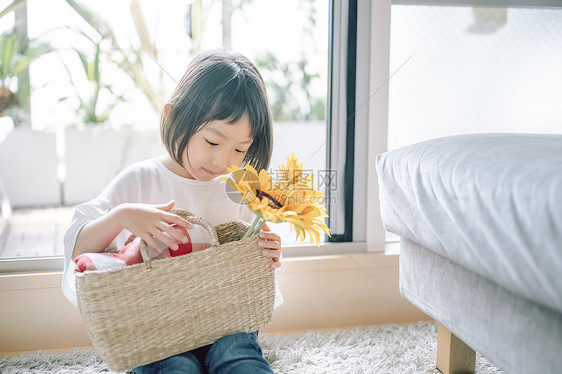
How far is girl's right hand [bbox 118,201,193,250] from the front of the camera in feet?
2.53

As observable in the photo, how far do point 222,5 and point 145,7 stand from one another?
23cm

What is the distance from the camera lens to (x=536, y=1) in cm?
137

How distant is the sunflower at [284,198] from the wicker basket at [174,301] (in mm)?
102

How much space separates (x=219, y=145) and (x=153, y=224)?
0.21 m

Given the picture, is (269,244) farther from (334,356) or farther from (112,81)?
(112,81)

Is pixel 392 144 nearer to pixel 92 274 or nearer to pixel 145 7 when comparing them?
pixel 145 7

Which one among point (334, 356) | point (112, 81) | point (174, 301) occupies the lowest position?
point (334, 356)

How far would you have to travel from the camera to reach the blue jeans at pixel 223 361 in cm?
79

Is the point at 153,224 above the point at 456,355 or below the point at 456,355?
above

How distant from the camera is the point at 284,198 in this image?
2.51 ft

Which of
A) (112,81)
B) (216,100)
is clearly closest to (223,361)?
(216,100)

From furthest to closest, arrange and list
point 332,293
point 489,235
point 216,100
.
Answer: point 332,293, point 216,100, point 489,235

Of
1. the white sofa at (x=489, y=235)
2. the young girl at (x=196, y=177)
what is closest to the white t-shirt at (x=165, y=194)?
the young girl at (x=196, y=177)

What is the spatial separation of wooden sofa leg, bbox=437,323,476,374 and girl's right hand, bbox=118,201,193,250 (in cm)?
58
